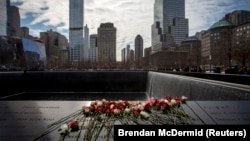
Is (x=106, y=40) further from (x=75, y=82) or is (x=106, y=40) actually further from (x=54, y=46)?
(x=75, y=82)

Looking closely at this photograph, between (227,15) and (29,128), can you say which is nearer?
(29,128)

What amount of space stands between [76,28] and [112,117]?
603ft

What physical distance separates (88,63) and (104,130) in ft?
275

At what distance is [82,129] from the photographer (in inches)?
96.9

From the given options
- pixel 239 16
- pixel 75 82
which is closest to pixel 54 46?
pixel 239 16

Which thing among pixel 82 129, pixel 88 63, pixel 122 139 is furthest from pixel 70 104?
pixel 88 63

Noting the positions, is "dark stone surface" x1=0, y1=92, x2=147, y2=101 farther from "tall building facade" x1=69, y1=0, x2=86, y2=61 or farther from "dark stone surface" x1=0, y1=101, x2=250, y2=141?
"tall building facade" x1=69, y1=0, x2=86, y2=61

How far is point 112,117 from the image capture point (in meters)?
2.65

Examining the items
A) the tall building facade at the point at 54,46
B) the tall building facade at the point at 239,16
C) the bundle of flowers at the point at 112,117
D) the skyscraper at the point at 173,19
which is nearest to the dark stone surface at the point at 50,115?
the bundle of flowers at the point at 112,117

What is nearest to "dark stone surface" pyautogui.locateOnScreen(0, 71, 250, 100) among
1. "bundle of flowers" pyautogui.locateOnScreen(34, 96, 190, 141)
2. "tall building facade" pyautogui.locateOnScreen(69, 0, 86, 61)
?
"bundle of flowers" pyautogui.locateOnScreen(34, 96, 190, 141)

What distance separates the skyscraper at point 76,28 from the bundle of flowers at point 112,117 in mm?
164301

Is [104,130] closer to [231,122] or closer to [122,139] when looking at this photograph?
[122,139]

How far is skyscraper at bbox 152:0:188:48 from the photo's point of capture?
159262 mm

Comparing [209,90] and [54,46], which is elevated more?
[54,46]
